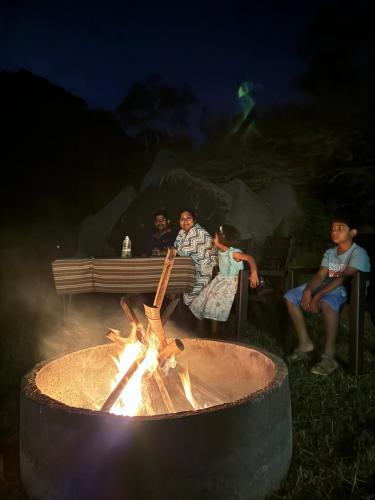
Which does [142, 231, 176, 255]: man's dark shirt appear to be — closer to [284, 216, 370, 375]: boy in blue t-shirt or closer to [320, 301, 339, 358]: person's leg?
[284, 216, 370, 375]: boy in blue t-shirt

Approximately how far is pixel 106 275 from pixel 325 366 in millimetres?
2379

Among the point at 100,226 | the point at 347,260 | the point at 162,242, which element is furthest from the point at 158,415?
the point at 100,226

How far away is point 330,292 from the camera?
409 centimetres

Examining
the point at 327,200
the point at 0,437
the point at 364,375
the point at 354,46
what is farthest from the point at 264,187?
the point at 0,437

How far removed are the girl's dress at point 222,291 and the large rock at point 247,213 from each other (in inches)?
145

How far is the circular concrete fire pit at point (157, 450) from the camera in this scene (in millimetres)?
1746

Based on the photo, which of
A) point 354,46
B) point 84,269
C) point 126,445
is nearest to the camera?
point 126,445

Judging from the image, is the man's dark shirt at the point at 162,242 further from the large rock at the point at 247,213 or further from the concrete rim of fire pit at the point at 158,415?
the concrete rim of fire pit at the point at 158,415

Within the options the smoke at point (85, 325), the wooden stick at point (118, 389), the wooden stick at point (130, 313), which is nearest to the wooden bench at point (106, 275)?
the smoke at point (85, 325)

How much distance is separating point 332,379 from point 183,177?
6.11m

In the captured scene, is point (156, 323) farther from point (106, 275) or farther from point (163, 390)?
point (106, 275)

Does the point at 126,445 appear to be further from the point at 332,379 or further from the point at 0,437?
the point at 332,379

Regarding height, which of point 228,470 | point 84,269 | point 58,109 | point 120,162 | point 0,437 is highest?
point 58,109

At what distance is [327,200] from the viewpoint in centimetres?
1027
